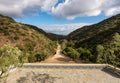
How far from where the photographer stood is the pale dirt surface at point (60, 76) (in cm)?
1817

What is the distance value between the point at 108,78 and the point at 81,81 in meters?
2.94

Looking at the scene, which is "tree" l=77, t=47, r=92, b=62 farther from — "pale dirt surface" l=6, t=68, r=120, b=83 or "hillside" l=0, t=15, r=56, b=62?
"pale dirt surface" l=6, t=68, r=120, b=83

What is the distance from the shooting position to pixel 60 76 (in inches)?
753

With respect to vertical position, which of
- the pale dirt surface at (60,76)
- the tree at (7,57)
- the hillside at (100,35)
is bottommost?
the pale dirt surface at (60,76)

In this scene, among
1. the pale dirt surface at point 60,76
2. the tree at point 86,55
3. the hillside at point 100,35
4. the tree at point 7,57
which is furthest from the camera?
the hillside at point 100,35

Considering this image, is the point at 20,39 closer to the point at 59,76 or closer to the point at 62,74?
the point at 62,74

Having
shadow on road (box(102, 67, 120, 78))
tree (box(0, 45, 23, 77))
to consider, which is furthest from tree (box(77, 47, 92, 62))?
tree (box(0, 45, 23, 77))

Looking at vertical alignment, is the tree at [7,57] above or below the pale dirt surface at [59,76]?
above

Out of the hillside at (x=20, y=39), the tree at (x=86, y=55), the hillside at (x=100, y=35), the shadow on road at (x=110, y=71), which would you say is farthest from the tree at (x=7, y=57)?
the hillside at (x=100, y=35)

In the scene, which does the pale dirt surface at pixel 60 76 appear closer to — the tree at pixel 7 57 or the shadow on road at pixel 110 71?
the shadow on road at pixel 110 71

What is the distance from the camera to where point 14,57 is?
15.2 meters

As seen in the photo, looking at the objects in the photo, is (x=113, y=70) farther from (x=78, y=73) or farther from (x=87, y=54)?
(x=87, y=54)

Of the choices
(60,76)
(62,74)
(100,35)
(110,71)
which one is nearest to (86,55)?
(110,71)

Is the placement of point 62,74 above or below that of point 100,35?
below
